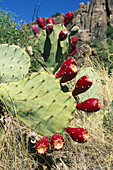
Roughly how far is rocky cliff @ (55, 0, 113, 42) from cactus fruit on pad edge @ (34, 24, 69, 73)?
22758mm

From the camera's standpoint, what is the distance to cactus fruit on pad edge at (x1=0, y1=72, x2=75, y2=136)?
33.9 inches

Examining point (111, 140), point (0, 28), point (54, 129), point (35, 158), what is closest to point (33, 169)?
point (35, 158)

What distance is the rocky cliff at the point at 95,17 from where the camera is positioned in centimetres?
2362

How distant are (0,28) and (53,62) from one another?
8.11ft

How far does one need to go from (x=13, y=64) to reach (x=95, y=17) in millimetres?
26774

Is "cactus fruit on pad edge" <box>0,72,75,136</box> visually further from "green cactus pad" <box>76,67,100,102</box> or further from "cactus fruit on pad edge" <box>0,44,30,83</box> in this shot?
"green cactus pad" <box>76,67,100,102</box>

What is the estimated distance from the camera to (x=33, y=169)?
43.8 inches

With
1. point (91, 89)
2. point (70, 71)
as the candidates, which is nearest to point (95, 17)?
point (91, 89)

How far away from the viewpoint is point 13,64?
4.40 ft

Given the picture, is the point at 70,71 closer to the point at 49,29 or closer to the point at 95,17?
the point at 49,29

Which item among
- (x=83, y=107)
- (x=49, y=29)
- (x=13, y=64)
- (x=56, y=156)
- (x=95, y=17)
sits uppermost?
(x=95, y=17)

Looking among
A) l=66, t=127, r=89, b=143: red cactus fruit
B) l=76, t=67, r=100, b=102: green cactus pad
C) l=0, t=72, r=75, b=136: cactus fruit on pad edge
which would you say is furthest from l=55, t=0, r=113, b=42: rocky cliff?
l=66, t=127, r=89, b=143: red cactus fruit

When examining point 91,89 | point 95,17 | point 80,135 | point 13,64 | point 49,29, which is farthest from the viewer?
point 95,17

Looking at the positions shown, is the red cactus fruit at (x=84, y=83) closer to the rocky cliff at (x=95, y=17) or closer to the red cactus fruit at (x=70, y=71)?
the red cactus fruit at (x=70, y=71)
